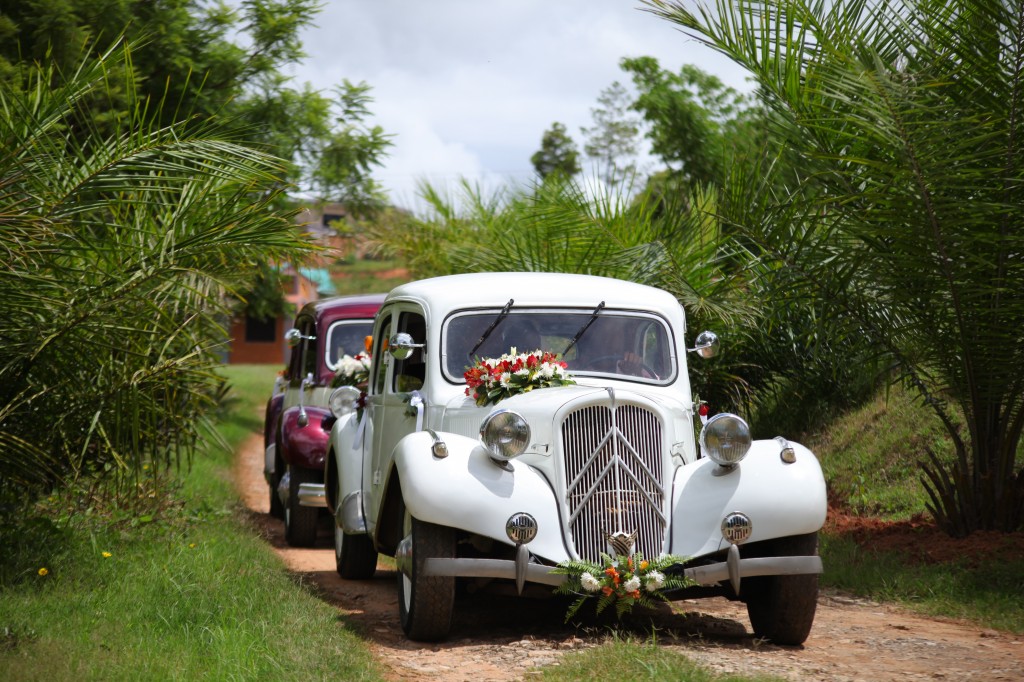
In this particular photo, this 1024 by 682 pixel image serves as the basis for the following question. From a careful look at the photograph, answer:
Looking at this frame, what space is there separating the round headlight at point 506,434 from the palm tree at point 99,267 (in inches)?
88.0

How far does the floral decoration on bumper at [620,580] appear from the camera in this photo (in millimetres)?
5262

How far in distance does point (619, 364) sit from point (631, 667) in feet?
6.84

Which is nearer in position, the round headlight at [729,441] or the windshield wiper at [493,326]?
the round headlight at [729,441]

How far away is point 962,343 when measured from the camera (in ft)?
23.8

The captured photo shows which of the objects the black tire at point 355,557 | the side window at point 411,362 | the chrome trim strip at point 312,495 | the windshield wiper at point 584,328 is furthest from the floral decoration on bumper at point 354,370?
the windshield wiper at point 584,328

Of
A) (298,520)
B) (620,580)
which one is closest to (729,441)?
(620,580)

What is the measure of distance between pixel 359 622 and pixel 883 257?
3.86m

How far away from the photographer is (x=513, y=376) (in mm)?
6152

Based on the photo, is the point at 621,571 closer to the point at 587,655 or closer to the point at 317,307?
the point at 587,655

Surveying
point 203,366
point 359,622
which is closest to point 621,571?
point 359,622

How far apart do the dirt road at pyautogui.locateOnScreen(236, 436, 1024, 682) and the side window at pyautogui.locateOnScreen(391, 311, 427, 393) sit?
4.28 ft

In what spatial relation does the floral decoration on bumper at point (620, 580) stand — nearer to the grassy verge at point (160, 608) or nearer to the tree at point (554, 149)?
the grassy verge at point (160, 608)

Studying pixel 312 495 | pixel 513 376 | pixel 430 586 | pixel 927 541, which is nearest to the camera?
pixel 430 586

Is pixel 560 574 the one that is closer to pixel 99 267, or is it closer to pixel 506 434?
pixel 506 434
